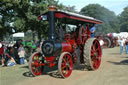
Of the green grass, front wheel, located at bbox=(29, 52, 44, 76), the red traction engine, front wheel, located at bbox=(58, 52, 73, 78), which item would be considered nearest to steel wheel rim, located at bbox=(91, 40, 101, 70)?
the red traction engine

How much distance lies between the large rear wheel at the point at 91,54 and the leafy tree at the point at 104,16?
39008 mm

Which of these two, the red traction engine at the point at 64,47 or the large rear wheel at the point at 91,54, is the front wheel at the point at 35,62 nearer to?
the red traction engine at the point at 64,47

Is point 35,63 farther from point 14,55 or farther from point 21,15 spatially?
point 14,55

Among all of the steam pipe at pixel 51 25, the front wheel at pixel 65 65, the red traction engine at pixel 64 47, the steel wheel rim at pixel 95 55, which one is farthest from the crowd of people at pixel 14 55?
the front wheel at pixel 65 65

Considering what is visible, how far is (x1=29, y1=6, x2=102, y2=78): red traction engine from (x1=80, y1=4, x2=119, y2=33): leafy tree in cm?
3949

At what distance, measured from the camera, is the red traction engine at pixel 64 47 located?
5.78 m

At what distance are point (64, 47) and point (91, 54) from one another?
1435 millimetres

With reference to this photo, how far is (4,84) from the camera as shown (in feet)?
18.1

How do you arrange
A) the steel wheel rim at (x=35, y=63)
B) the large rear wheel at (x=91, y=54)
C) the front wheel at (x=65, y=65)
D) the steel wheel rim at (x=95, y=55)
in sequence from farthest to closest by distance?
1. the steel wheel rim at (x=95, y=55)
2. the large rear wheel at (x=91, y=54)
3. the steel wheel rim at (x=35, y=63)
4. the front wheel at (x=65, y=65)

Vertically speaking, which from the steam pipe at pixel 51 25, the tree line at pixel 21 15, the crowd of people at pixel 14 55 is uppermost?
the tree line at pixel 21 15

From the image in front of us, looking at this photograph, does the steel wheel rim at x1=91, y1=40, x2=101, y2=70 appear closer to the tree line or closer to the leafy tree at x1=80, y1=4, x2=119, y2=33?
the tree line

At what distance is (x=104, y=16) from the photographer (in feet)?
157

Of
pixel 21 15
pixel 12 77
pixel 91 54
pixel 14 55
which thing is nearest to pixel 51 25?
pixel 91 54

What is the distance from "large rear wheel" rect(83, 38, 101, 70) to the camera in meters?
6.47
